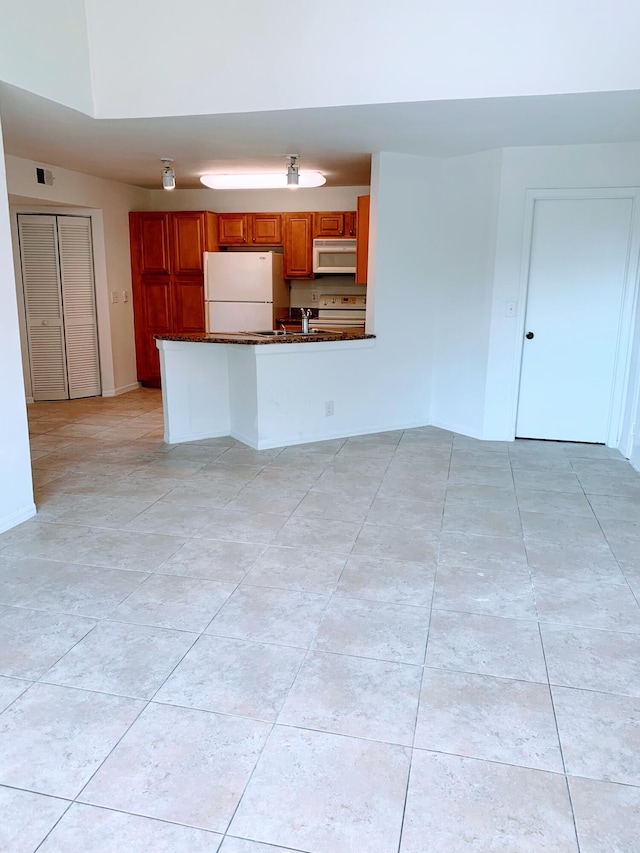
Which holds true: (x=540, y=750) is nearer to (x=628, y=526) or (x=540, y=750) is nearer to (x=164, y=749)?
(x=164, y=749)

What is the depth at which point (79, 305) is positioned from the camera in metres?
6.38

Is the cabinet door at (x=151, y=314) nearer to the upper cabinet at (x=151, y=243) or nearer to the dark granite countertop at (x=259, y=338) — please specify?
the upper cabinet at (x=151, y=243)

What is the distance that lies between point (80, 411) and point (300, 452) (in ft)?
8.88

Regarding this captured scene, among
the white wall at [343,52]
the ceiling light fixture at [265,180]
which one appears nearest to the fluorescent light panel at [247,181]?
the ceiling light fixture at [265,180]

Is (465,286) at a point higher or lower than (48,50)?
lower

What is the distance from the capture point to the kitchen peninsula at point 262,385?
4.58m

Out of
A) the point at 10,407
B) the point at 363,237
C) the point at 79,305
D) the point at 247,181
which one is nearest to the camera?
the point at 10,407

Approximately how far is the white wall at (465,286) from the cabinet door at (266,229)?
2287mm

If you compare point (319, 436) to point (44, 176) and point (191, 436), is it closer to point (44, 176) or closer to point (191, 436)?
point (191, 436)

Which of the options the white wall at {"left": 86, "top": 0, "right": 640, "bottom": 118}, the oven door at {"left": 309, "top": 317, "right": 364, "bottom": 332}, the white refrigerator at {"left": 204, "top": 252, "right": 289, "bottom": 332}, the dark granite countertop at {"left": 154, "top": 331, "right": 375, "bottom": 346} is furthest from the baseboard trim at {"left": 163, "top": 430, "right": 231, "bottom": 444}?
the white wall at {"left": 86, "top": 0, "right": 640, "bottom": 118}

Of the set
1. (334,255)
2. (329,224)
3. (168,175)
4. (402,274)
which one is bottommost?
(402,274)

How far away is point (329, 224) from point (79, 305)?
9.24 ft

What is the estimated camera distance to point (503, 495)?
369cm

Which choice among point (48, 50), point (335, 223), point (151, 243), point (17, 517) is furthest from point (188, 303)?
point (17, 517)
